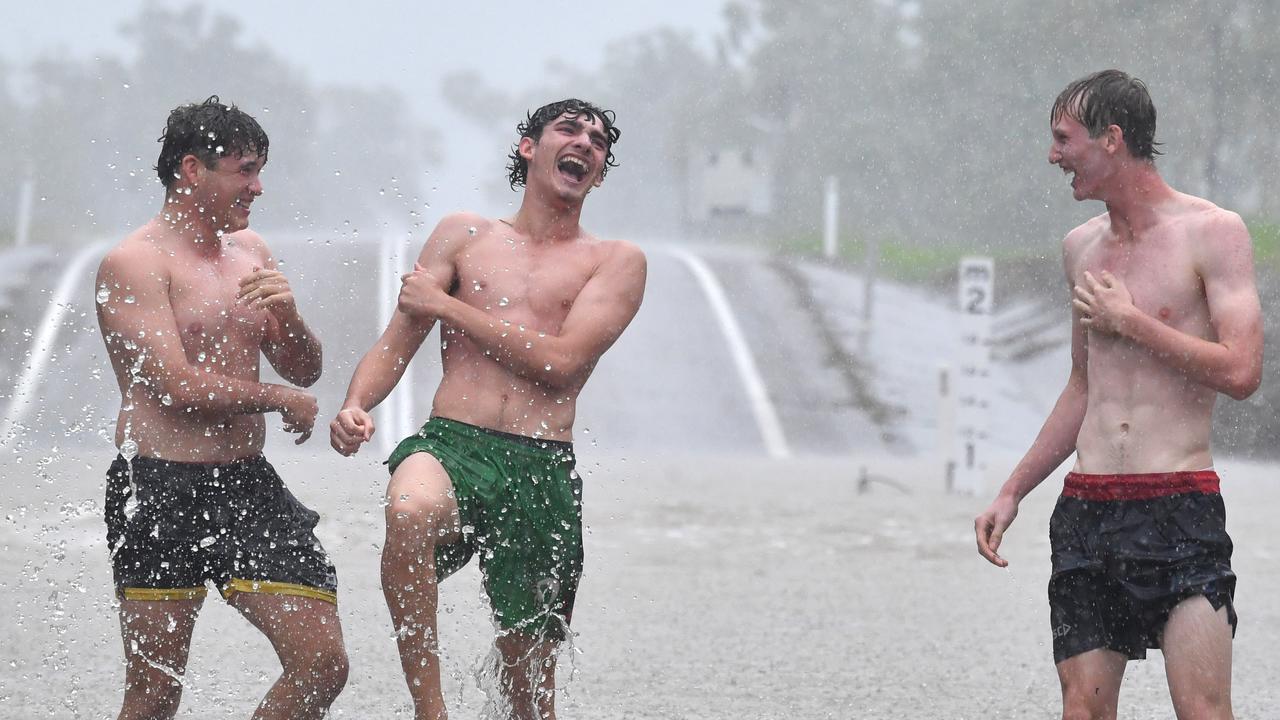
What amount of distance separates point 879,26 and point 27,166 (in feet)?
82.2

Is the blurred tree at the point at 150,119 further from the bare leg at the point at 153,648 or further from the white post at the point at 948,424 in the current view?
the bare leg at the point at 153,648

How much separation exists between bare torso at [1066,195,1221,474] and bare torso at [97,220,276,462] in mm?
1943

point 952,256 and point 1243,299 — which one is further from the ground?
point 952,256

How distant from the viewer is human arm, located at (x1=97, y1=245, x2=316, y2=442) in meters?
4.29

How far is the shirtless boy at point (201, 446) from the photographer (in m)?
4.29

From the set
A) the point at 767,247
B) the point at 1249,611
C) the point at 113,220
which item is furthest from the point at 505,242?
the point at 113,220

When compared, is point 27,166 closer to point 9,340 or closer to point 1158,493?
point 9,340

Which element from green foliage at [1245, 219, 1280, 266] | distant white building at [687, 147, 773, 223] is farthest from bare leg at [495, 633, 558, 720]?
distant white building at [687, 147, 773, 223]

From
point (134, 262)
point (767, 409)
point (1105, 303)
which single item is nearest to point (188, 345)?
point (134, 262)

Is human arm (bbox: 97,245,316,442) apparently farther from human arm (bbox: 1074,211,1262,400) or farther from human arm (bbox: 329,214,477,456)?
human arm (bbox: 1074,211,1262,400)

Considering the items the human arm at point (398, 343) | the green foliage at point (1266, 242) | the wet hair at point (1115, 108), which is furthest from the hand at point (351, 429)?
the green foliage at point (1266, 242)

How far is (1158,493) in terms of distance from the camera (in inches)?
158

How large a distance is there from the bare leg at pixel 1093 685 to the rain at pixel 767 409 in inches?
4.2

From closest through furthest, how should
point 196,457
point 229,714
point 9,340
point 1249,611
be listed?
point 196,457
point 229,714
point 1249,611
point 9,340
